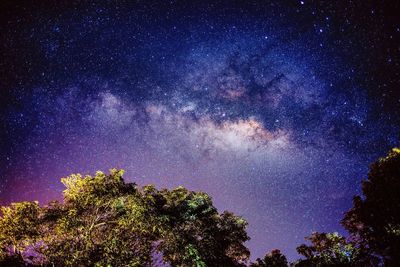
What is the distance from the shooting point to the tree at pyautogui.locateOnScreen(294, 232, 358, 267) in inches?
632

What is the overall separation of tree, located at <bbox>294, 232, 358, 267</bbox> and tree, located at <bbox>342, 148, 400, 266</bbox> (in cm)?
89

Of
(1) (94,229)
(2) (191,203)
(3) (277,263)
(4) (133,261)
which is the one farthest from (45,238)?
(3) (277,263)

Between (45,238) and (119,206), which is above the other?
(119,206)

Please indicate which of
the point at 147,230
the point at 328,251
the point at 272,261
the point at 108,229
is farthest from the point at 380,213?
the point at 108,229

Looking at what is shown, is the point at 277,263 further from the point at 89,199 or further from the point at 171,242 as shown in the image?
the point at 89,199

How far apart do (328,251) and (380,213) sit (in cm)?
351

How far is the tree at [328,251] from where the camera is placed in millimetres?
16047

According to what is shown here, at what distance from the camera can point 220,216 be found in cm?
2255

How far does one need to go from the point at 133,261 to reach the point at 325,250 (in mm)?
10912

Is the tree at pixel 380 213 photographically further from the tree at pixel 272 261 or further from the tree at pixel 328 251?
the tree at pixel 272 261

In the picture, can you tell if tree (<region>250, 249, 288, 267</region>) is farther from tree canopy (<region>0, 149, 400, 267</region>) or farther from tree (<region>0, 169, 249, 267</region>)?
tree (<region>0, 169, 249, 267</region>)

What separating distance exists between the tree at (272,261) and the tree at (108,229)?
6.29 ft

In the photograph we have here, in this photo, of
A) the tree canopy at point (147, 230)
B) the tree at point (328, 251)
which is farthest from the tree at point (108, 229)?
the tree at point (328, 251)

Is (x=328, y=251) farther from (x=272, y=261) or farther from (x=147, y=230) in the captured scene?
(x=147, y=230)
